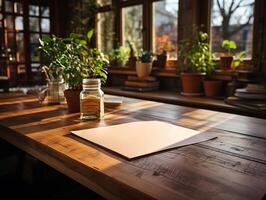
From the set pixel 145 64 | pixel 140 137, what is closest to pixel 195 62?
pixel 145 64

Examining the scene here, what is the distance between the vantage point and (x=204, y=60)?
287cm

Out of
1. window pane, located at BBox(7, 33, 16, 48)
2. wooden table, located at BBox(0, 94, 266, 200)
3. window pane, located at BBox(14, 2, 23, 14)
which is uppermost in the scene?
window pane, located at BBox(14, 2, 23, 14)

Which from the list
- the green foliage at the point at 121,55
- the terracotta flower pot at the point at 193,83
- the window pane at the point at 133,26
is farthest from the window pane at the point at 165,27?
the terracotta flower pot at the point at 193,83

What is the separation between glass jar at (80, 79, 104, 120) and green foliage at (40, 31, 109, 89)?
0.17 meters

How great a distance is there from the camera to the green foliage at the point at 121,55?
392cm

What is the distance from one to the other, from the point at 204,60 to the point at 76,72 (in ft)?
5.64

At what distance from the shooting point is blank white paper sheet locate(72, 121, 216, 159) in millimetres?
895

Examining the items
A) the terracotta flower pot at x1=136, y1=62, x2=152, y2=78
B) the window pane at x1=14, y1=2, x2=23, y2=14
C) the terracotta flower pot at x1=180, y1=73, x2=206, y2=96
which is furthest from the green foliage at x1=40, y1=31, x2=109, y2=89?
the window pane at x1=14, y1=2, x2=23, y2=14

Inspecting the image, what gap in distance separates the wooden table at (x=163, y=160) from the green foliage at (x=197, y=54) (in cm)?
151

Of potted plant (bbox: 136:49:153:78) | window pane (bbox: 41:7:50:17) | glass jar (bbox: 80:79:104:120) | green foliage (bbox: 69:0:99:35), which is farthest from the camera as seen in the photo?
window pane (bbox: 41:7:50:17)

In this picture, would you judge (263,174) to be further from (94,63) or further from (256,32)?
(256,32)

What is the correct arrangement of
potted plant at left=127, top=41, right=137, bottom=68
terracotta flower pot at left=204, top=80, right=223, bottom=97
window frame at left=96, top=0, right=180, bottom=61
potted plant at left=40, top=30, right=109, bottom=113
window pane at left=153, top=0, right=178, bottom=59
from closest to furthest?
potted plant at left=40, top=30, right=109, bottom=113, terracotta flower pot at left=204, top=80, right=223, bottom=97, window pane at left=153, top=0, right=178, bottom=59, window frame at left=96, top=0, right=180, bottom=61, potted plant at left=127, top=41, right=137, bottom=68

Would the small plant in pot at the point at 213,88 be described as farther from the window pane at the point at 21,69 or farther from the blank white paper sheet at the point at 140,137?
the window pane at the point at 21,69

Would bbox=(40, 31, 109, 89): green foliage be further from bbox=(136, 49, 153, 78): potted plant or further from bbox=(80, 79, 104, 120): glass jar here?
bbox=(136, 49, 153, 78): potted plant
